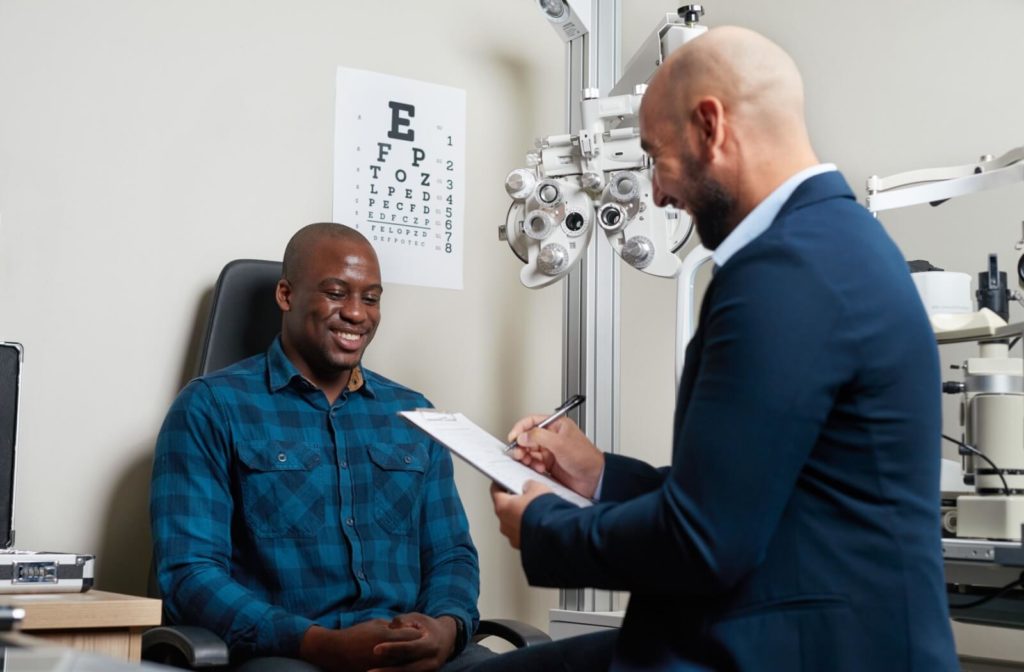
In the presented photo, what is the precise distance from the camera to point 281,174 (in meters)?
2.48

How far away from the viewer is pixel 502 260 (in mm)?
2805

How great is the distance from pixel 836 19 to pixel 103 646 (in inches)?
90.1

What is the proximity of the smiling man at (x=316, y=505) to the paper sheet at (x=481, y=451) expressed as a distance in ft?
1.84

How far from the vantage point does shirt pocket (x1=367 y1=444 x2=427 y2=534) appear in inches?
81.7

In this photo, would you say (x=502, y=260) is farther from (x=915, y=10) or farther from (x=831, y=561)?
(x=831, y=561)

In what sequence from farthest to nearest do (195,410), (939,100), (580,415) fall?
(939,100), (580,415), (195,410)

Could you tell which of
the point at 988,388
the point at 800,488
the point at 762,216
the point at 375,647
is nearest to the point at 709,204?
the point at 762,216

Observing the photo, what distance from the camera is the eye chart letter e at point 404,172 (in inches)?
102

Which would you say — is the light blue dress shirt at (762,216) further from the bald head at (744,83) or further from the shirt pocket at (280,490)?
the shirt pocket at (280,490)

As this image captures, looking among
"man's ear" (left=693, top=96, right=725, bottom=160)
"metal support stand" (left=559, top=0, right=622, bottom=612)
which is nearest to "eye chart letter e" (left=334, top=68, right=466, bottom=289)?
"metal support stand" (left=559, top=0, right=622, bottom=612)

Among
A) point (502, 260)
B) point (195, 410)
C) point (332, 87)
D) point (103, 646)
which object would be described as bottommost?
point (103, 646)

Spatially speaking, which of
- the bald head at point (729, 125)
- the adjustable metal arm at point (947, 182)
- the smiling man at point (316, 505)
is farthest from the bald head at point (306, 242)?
the bald head at point (729, 125)

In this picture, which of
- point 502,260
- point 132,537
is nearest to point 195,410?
point 132,537

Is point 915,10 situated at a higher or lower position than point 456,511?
higher
